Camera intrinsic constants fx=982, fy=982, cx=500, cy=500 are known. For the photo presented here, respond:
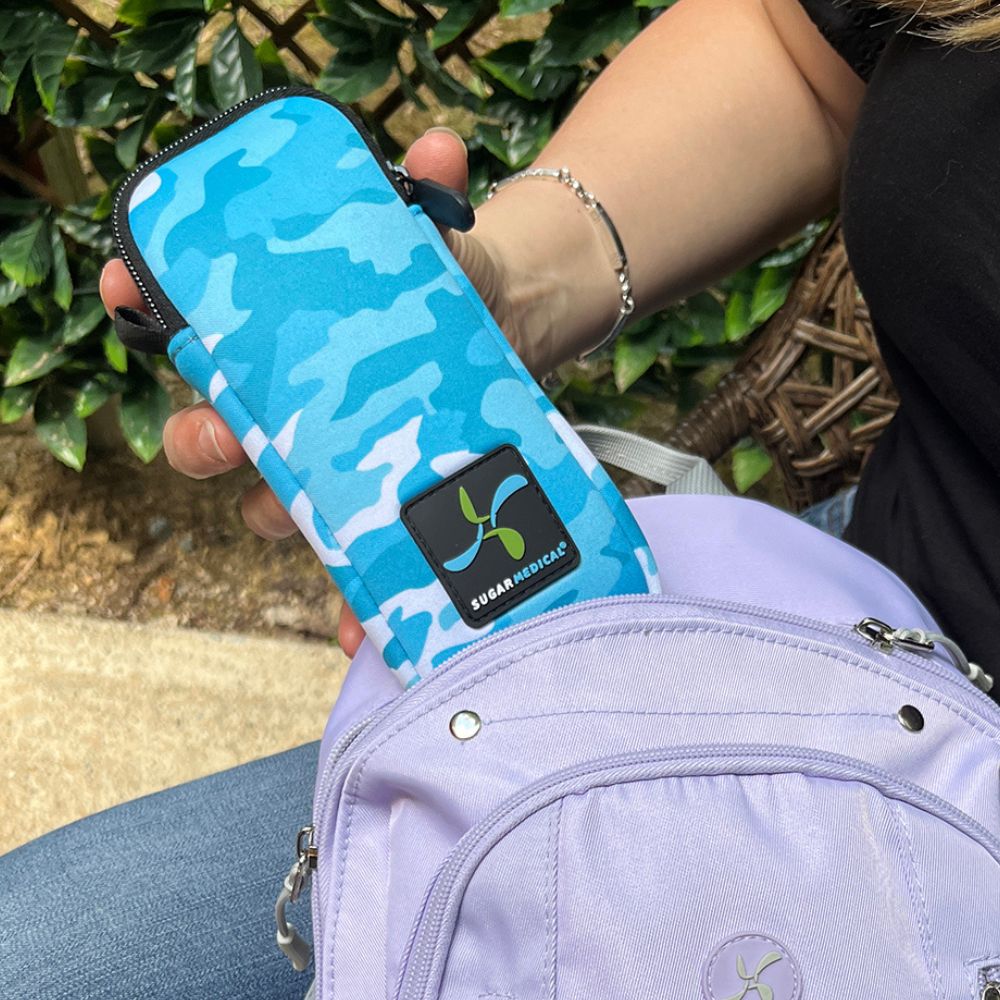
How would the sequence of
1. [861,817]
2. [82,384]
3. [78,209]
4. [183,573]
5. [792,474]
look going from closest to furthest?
1. [861,817]
2. [792,474]
3. [78,209]
4. [82,384]
5. [183,573]

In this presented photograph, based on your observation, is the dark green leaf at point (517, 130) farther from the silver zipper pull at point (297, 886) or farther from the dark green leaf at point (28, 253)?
the silver zipper pull at point (297, 886)

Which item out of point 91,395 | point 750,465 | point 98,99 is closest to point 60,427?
point 91,395

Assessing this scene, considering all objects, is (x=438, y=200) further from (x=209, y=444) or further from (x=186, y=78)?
(x=186, y=78)

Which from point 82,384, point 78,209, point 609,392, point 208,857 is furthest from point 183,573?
point 208,857

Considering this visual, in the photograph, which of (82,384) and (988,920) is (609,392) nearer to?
(82,384)

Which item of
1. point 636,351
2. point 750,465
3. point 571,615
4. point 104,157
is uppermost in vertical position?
point 104,157

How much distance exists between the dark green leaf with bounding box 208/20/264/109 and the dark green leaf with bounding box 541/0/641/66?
31 centimetres

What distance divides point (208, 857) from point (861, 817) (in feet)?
1.45

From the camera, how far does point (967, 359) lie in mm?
532

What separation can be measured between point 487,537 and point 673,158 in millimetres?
333

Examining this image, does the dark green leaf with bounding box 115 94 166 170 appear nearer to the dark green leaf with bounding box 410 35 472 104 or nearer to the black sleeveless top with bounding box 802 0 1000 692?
the dark green leaf with bounding box 410 35 472 104

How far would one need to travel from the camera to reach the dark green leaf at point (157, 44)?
3.36 feet

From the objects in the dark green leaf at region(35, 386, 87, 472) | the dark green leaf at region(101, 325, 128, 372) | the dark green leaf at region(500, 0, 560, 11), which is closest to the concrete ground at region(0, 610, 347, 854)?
the dark green leaf at region(35, 386, 87, 472)

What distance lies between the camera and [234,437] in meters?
0.51
